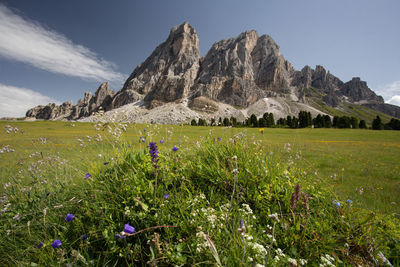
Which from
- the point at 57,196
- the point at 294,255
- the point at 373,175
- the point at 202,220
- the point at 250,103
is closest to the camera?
the point at 294,255

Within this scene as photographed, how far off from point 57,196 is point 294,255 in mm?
3903

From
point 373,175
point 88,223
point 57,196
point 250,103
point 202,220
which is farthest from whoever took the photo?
point 250,103

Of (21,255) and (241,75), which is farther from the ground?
(241,75)

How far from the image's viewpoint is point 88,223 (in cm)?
236

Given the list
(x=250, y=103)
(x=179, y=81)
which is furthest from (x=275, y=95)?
(x=179, y=81)

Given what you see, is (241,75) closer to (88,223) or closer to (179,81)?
(179,81)

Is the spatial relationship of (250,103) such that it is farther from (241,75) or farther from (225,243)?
(225,243)

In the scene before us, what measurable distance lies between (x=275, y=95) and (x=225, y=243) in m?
213

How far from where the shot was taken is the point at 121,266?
1983 mm

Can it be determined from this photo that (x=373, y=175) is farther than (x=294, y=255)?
Yes

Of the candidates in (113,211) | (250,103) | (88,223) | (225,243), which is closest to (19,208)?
(88,223)

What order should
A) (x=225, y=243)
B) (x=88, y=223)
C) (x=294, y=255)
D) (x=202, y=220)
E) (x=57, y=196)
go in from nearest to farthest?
(x=225, y=243) < (x=294, y=255) < (x=202, y=220) < (x=88, y=223) < (x=57, y=196)

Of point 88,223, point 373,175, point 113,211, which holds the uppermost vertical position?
point 113,211

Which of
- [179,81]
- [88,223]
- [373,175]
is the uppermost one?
[179,81]
